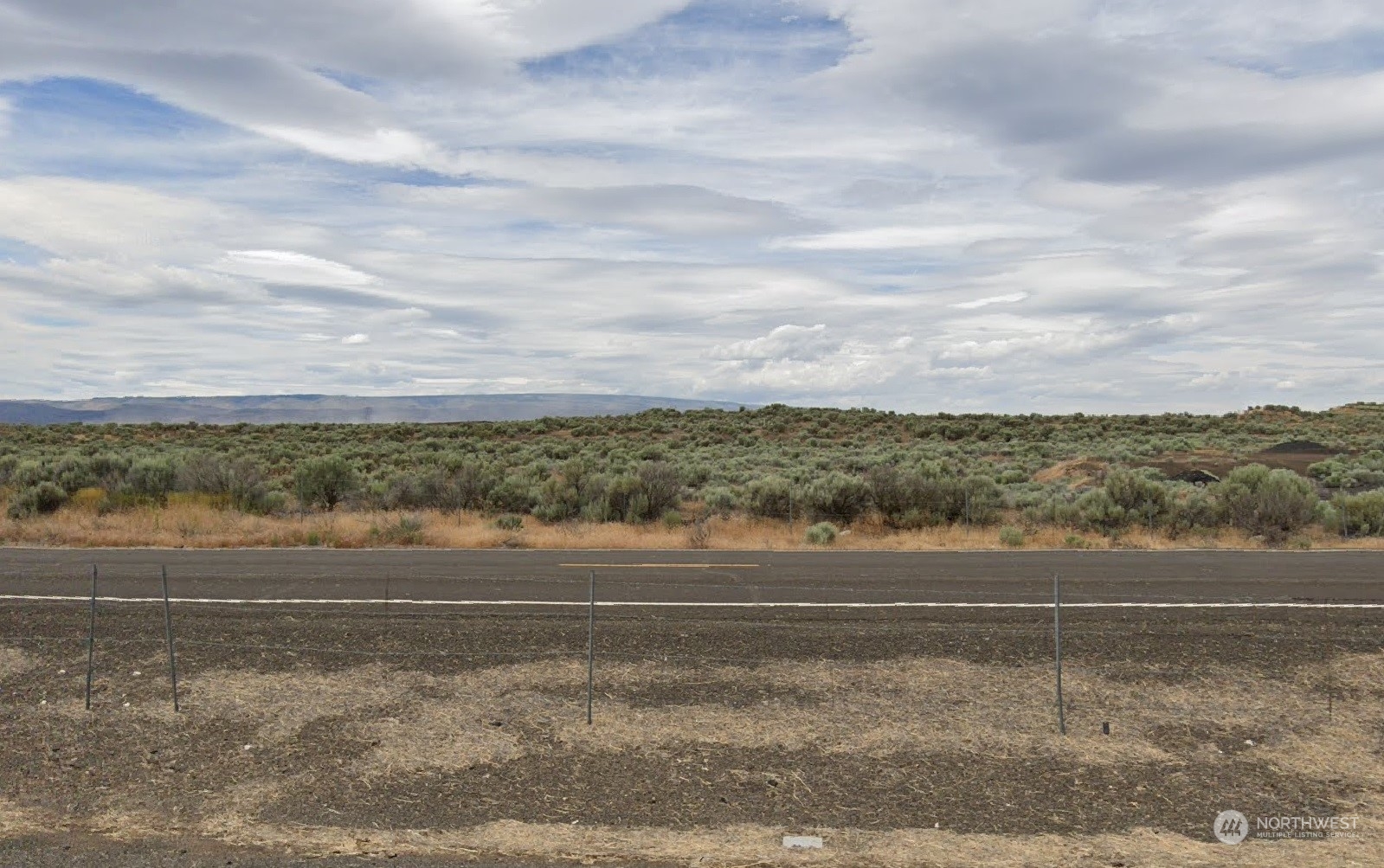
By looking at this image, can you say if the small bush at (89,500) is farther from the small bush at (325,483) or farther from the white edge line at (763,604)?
the white edge line at (763,604)

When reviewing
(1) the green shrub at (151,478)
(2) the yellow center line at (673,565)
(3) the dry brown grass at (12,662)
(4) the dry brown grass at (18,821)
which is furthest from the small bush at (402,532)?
(4) the dry brown grass at (18,821)

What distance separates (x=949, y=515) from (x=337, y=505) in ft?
57.9

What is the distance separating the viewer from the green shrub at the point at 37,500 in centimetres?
2684

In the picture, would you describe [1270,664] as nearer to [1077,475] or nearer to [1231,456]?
[1077,475]

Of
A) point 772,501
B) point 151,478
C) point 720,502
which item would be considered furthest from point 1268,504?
point 151,478

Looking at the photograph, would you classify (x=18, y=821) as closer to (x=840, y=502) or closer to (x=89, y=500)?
(x=840, y=502)

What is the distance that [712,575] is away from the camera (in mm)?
17797

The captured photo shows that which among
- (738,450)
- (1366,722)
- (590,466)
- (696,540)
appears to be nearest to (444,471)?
(590,466)

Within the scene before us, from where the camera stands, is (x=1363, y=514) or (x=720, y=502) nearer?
(x=1363, y=514)

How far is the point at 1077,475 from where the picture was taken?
35281 mm

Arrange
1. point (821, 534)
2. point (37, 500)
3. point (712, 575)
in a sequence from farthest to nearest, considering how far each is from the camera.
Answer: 1. point (37, 500)
2. point (821, 534)
3. point (712, 575)

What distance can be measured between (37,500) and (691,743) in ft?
86.3

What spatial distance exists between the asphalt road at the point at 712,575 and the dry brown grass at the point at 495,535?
1.15m

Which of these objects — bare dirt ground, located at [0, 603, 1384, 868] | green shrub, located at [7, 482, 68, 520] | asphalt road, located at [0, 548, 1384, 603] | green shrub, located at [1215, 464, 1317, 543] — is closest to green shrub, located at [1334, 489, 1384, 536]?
green shrub, located at [1215, 464, 1317, 543]
